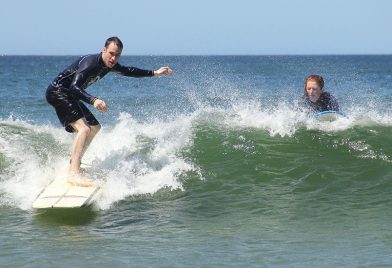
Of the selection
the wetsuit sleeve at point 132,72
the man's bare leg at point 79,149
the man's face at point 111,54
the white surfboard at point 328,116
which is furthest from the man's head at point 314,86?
the man's bare leg at point 79,149

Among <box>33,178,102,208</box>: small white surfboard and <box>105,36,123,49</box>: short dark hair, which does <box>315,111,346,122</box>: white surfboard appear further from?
<box>33,178,102,208</box>: small white surfboard

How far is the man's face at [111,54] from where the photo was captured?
7516mm

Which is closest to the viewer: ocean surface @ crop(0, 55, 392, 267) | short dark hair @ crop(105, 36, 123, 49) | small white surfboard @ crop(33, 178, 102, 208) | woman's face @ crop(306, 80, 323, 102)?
ocean surface @ crop(0, 55, 392, 267)

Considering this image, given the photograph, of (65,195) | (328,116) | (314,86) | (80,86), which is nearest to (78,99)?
(80,86)

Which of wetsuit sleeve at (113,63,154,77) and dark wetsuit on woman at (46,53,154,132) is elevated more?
wetsuit sleeve at (113,63,154,77)

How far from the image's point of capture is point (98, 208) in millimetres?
7402

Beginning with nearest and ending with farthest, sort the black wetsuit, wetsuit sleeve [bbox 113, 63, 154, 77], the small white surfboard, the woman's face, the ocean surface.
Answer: the ocean surface < the small white surfboard < wetsuit sleeve [bbox 113, 63, 154, 77] < the woman's face < the black wetsuit

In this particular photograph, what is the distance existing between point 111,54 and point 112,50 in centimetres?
5

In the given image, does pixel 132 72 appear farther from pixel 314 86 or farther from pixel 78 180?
pixel 314 86

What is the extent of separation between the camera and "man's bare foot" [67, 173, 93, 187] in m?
7.64

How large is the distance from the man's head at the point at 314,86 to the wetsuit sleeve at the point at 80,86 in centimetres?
416

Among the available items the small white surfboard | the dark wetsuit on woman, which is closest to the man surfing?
the dark wetsuit on woman

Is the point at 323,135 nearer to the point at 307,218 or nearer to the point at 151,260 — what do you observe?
the point at 307,218

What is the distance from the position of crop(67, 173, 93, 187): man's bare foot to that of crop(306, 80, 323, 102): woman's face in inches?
168
